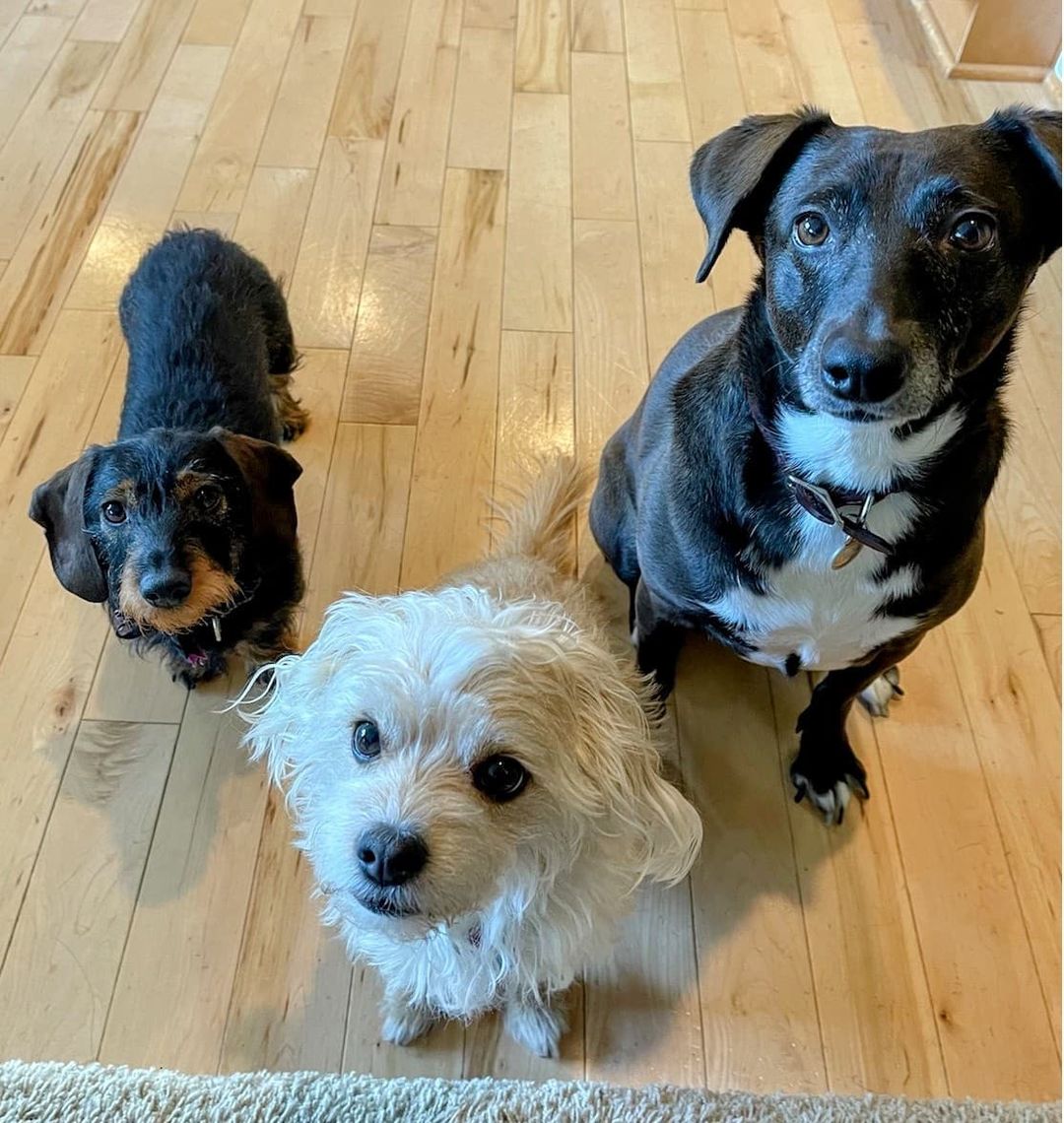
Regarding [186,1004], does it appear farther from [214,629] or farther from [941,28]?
[941,28]

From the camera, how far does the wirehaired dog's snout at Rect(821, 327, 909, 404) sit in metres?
1.00

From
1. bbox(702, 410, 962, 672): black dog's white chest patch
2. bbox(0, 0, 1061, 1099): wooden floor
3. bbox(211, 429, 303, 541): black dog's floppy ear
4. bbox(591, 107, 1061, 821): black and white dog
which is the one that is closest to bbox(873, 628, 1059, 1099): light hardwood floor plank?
bbox(0, 0, 1061, 1099): wooden floor

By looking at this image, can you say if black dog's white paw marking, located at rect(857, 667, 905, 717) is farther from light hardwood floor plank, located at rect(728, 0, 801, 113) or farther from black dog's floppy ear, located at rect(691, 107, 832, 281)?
light hardwood floor plank, located at rect(728, 0, 801, 113)

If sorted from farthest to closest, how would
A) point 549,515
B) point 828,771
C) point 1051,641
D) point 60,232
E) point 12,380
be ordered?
point 60,232, point 12,380, point 1051,641, point 549,515, point 828,771

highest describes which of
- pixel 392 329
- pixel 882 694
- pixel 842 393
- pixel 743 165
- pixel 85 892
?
pixel 743 165

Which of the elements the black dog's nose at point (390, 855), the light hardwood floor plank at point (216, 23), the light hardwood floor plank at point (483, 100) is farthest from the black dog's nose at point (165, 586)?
the light hardwood floor plank at point (216, 23)

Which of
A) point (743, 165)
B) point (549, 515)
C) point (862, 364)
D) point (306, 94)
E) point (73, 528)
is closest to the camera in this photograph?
point (862, 364)

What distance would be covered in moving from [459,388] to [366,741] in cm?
128

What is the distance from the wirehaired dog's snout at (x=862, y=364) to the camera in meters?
1.00

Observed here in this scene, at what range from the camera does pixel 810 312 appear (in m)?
1.09

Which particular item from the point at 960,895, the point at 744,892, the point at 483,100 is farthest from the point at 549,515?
the point at 483,100

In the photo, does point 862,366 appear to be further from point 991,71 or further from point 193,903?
point 991,71

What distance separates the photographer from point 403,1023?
1446 millimetres

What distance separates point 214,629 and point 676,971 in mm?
921
